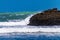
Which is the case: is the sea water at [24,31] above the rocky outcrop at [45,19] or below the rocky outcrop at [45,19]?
below

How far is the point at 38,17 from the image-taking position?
11.4 m

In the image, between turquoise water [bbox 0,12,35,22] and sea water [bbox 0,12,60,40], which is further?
turquoise water [bbox 0,12,35,22]

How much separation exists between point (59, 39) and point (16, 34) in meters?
1.77

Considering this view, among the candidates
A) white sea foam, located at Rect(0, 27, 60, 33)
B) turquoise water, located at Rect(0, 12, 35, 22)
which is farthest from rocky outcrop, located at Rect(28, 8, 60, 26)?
turquoise water, located at Rect(0, 12, 35, 22)

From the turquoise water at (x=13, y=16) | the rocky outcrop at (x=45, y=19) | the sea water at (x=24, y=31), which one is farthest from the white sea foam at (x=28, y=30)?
the turquoise water at (x=13, y=16)

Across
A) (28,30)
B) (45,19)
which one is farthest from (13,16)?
(28,30)

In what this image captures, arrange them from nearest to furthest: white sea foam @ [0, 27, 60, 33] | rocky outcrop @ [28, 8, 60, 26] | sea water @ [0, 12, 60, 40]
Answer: sea water @ [0, 12, 60, 40] → white sea foam @ [0, 27, 60, 33] → rocky outcrop @ [28, 8, 60, 26]

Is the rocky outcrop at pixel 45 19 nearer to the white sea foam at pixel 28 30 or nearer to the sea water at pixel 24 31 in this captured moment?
the sea water at pixel 24 31

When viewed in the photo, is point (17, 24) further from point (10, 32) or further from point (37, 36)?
point (37, 36)

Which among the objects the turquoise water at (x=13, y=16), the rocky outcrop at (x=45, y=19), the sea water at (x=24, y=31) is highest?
the turquoise water at (x=13, y=16)

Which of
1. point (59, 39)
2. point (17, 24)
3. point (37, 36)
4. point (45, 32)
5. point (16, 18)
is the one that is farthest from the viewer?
point (16, 18)

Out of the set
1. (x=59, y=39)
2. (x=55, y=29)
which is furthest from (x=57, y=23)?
(x=59, y=39)

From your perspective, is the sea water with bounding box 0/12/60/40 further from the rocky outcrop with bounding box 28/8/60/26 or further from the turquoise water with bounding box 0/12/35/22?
the turquoise water with bounding box 0/12/35/22

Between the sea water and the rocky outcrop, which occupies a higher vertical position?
the rocky outcrop
